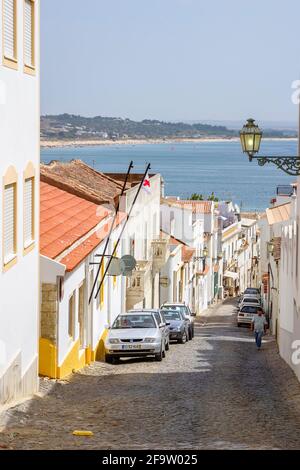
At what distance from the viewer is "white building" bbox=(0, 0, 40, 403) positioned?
13945 mm

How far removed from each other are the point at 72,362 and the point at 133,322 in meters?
4.77

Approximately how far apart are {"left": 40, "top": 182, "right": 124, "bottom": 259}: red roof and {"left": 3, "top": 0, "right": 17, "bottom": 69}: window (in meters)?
5.90

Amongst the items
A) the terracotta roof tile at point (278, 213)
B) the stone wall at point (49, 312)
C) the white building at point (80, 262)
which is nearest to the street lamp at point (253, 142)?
the white building at point (80, 262)

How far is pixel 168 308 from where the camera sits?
37.8m

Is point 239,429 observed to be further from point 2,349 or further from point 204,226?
point 204,226

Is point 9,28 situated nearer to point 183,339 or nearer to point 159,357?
point 159,357

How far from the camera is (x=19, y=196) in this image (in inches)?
602

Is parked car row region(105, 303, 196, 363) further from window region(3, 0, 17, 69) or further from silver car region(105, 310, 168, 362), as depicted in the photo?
window region(3, 0, 17, 69)

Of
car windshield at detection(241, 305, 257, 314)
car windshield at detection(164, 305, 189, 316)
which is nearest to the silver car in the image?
car windshield at detection(164, 305, 189, 316)

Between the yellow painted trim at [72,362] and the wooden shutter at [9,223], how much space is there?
5.46 metres

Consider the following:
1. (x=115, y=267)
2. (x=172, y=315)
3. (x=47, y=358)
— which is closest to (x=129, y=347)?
(x=115, y=267)

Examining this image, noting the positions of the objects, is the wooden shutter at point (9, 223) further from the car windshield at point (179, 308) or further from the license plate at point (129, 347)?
the car windshield at point (179, 308)

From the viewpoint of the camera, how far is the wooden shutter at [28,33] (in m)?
15.8
